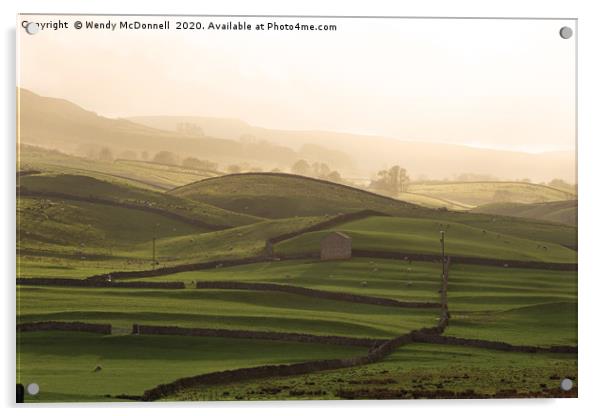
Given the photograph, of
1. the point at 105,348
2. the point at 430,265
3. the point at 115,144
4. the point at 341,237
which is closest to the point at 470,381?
the point at 430,265

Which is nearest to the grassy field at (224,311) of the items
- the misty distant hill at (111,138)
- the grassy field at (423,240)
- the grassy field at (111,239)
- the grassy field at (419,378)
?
the grassy field at (111,239)

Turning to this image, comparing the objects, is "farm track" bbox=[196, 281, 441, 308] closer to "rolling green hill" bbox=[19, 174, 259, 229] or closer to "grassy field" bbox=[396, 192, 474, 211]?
"rolling green hill" bbox=[19, 174, 259, 229]

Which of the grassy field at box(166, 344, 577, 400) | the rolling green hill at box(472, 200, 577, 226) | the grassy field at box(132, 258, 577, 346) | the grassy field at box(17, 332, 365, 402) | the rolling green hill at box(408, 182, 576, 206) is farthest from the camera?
the rolling green hill at box(408, 182, 576, 206)

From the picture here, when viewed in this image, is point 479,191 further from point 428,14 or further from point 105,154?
point 105,154

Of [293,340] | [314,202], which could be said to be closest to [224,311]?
[293,340]

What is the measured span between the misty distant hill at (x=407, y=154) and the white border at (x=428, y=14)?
1.35 ft

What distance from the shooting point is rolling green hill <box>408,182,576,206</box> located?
12.7 m

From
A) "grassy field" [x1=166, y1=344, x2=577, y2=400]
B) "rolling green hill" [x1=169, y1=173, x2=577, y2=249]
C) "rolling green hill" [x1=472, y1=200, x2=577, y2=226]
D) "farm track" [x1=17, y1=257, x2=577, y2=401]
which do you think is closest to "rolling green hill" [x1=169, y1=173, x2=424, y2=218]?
"rolling green hill" [x1=169, y1=173, x2=577, y2=249]

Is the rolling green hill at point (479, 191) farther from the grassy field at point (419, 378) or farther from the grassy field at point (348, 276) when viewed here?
the grassy field at point (419, 378)

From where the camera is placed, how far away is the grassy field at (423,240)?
1270cm

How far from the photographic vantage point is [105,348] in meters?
12.0

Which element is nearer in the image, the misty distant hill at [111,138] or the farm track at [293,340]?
the farm track at [293,340]

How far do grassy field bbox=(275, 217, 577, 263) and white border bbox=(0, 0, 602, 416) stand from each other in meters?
0.86

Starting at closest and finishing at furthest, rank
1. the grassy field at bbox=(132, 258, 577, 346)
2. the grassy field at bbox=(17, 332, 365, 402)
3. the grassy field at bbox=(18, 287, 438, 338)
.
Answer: the grassy field at bbox=(17, 332, 365, 402) < the grassy field at bbox=(18, 287, 438, 338) < the grassy field at bbox=(132, 258, 577, 346)
